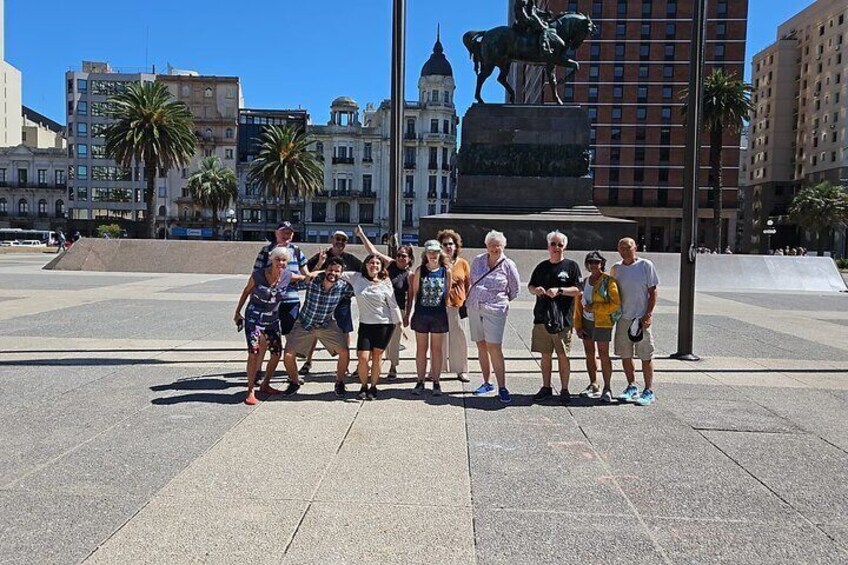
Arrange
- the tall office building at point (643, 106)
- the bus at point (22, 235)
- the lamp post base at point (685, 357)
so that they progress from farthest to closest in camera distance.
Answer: the tall office building at point (643, 106), the bus at point (22, 235), the lamp post base at point (685, 357)

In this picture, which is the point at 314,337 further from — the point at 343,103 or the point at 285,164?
the point at 343,103

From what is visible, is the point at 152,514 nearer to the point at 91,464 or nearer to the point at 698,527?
the point at 91,464

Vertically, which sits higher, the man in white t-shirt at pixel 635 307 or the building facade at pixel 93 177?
the building facade at pixel 93 177

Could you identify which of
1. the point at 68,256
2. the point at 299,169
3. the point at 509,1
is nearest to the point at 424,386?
the point at 68,256

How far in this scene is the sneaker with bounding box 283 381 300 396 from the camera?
6545mm

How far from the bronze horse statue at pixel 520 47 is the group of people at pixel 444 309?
18.4m

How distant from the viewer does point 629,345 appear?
21.1ft

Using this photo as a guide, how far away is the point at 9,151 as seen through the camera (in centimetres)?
9044

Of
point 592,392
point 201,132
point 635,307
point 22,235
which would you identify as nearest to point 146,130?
point 22,235

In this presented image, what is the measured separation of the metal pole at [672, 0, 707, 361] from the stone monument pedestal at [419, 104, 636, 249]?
45.3ft

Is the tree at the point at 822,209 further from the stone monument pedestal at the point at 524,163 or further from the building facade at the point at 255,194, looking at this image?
the building facade at the point at 255,194

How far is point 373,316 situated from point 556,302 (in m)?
1.85

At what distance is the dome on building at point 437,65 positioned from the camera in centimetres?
8600

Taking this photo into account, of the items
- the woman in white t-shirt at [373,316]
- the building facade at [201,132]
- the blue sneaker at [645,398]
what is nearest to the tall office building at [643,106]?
the building facade at [201,132]
